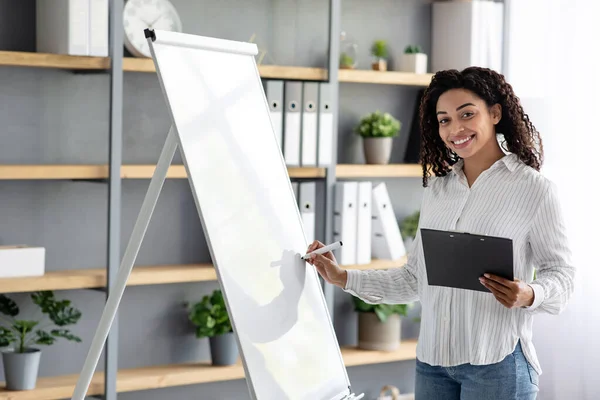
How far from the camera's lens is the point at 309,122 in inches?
135

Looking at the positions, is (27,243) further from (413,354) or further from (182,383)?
(413,354)

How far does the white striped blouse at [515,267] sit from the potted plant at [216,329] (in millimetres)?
1342

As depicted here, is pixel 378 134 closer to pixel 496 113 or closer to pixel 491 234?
pixel 496 113

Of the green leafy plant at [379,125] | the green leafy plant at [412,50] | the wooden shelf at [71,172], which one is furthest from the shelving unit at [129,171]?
the green leafy plant at [412,50]

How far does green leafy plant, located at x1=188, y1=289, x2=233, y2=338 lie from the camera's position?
10.9 feet

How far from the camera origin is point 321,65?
376 centimetres

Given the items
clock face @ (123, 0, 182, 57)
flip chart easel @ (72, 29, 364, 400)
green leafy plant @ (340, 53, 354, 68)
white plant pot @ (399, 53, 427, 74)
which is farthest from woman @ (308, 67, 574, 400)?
white plant pot @ (399, 53, 427, 74)

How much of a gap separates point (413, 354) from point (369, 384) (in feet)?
1.04

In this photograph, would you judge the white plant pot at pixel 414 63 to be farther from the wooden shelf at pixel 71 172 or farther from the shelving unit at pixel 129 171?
the wooden shelf at pixel 71 172

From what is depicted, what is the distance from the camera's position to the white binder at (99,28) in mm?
2951

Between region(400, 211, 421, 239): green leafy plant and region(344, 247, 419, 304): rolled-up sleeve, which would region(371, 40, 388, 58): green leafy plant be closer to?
region(400, 211, 421, 239): green leafy plant

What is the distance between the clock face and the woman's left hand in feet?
5.66

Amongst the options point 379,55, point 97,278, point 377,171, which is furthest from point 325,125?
point 97,278

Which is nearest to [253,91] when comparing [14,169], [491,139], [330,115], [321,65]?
[491,139]
